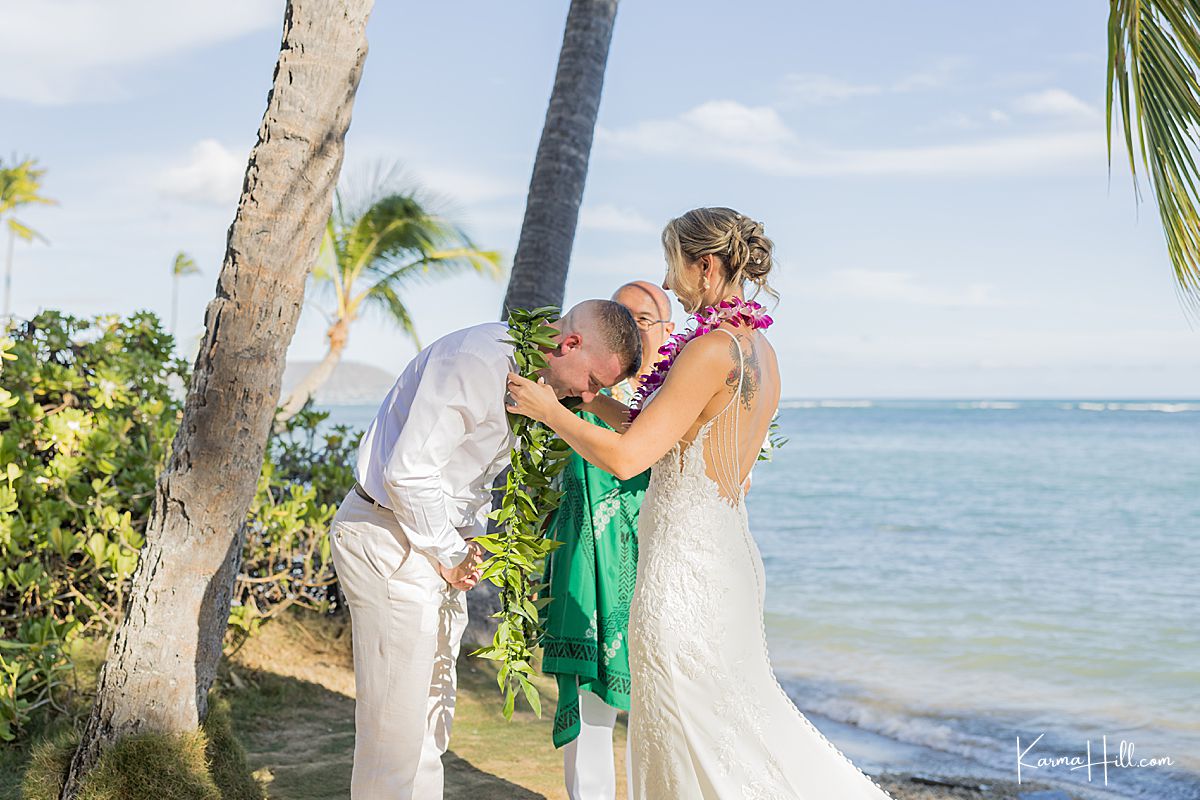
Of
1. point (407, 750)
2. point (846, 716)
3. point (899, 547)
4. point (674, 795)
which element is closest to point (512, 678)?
point (407, 750)

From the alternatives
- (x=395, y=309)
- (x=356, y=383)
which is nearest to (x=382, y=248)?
(x=395, y=309)

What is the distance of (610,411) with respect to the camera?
3.71 m

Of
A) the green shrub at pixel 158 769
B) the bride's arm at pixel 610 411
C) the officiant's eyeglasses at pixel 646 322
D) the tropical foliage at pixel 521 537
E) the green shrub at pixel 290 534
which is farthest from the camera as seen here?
the green shrub at pixel 290 534

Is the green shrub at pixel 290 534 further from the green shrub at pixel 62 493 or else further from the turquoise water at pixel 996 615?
the turquoise water at pixel 996 615

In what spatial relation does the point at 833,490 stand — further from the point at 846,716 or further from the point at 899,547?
the point at 846,716

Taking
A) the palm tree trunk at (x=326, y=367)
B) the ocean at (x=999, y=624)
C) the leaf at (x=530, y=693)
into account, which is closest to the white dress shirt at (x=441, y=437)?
the leaf at (x=530, y=693)

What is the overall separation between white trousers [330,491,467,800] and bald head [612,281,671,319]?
1.74 m

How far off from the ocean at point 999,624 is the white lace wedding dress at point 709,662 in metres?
3.33

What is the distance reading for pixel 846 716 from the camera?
7.82 metres

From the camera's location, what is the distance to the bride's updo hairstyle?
3.26 metres

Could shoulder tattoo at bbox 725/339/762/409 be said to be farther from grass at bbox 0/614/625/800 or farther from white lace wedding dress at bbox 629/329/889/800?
grass at bbox 0/614/625/800

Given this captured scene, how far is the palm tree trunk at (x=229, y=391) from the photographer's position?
12.8ft

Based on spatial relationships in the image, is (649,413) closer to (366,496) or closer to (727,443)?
(727,443)

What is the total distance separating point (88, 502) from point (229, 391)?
212cm
